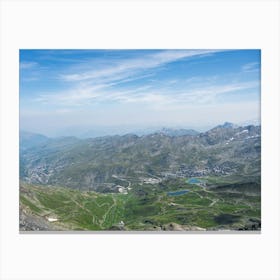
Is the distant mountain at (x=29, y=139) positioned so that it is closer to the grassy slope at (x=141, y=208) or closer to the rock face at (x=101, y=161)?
the rock face at (x=101, y=161)

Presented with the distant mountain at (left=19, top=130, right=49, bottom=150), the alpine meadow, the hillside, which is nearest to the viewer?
the alpine meadow

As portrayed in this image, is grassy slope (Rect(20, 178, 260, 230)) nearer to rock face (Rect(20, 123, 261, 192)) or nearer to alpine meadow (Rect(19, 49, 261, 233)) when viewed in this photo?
alpine meadow (Rect(19, 49, 261, 233))

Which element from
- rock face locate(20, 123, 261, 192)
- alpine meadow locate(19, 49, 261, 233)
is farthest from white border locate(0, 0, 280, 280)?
rock face locate(20, 123, 261, 192)

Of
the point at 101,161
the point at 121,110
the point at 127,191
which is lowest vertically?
the point at 127,191

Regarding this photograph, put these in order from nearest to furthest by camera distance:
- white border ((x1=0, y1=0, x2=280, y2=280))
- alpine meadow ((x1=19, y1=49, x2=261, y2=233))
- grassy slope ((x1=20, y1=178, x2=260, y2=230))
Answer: white border ((x1=0, y1=0, x2=280, y2=280))
alpine meadow ((x1=19, y1=49, x2=261, y2=233))
grassy slope ((x1=20, y1=178, x2=260, y2=230))
